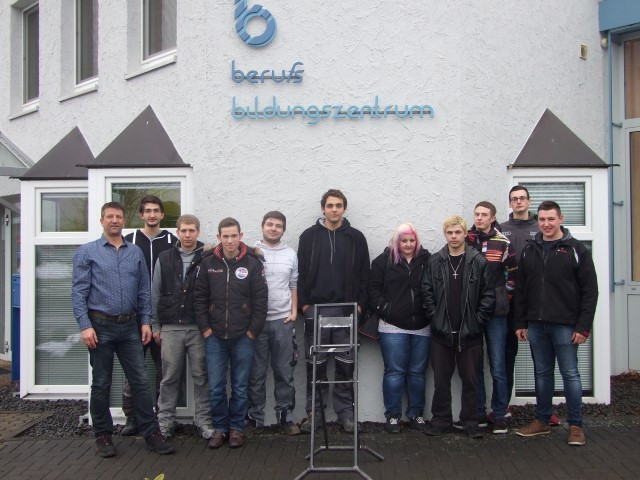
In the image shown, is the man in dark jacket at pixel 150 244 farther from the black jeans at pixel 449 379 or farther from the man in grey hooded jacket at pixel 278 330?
the black jeans at pixel 449 379

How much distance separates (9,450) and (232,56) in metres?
4.14

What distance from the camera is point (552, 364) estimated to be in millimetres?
6051

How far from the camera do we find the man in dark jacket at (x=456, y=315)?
19.7 ft

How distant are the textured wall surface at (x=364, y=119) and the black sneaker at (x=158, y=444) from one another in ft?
4.54

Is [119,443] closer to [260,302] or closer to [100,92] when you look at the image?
[260,302]

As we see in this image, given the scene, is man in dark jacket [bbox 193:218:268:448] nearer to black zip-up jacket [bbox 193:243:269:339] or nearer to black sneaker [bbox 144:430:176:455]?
black zip-up jacket [bbox 193:243:269:339]

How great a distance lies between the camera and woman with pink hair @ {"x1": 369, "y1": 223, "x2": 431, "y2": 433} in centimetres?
625

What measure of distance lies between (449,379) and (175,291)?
2.59 m

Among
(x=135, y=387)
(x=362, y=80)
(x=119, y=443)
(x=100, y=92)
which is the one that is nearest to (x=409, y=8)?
(x=362, y=80)

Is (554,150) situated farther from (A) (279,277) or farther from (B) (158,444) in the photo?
(B) (158,444)

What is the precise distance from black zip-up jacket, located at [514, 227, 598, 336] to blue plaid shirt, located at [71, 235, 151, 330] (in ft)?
11.3

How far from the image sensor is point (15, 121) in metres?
10.5

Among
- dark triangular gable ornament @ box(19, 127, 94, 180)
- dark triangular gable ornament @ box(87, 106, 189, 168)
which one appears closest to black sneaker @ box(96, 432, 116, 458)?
dark triangular gable ornament @ box(87, 106, 189, 168)

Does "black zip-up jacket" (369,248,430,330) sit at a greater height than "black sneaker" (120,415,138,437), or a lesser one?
greater
